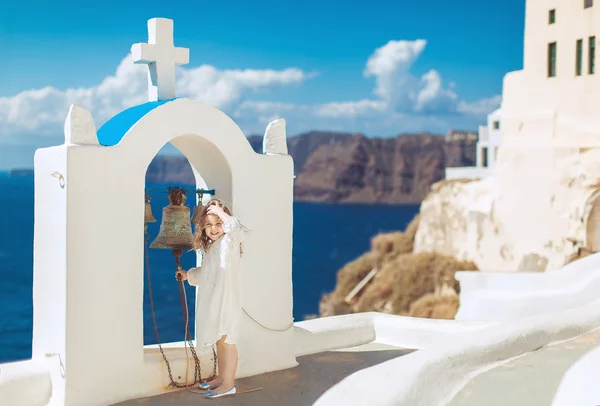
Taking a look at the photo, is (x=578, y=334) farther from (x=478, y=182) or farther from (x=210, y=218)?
(x=478, y=182)

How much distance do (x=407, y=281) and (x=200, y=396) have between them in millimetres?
24667

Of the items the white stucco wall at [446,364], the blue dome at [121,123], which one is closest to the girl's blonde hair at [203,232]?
the blue dome at [121,123]

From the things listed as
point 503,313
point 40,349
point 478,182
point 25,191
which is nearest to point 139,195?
point 40,349

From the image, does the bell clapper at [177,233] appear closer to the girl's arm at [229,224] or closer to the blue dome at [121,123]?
the girl's arm at [229,224]

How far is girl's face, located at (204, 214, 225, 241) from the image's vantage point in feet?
16.4

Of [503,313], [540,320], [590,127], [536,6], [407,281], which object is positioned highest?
[536,6]

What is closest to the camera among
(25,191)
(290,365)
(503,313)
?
(290,365)

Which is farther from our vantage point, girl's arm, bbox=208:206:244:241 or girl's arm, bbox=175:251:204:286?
girl's arm, bbox=175:251:204:286

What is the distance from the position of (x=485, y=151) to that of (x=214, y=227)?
124 feet

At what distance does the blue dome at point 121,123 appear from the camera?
16.2ft

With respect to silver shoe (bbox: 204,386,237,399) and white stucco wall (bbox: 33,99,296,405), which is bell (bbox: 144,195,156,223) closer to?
white stucco wall (bbox: 33,99,296,405)

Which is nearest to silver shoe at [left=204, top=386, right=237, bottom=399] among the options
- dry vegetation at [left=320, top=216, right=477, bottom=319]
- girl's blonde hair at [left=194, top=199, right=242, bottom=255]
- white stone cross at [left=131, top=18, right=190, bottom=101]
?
girl's blonde hair at [left=194, top=199, right=242, bottom=255]

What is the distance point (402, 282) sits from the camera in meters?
29.6

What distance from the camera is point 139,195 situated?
4941 millimetres
